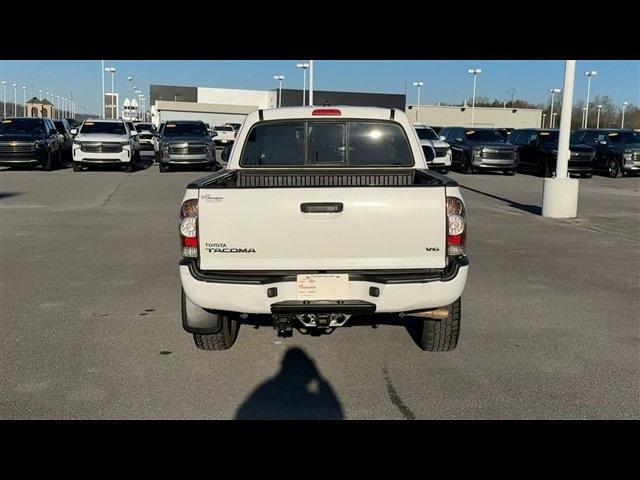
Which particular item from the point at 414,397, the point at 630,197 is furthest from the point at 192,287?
the point at 630,197

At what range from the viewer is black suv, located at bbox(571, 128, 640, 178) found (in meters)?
25.6

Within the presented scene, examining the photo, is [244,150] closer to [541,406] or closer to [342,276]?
[342,276]

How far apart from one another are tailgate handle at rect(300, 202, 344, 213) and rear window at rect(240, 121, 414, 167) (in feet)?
6.25

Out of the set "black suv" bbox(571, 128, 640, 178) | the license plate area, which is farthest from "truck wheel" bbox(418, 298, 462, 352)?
"black suv" bbox(571, 128, 640, 178)

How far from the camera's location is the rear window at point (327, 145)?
6203mm

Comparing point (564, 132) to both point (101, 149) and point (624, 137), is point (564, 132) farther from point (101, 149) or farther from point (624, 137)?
point (101, 149)

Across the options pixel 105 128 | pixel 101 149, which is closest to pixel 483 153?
pixel 101 149

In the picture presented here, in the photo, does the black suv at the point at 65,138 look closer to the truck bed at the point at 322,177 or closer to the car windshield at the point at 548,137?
the car windshield at the point at 548,137

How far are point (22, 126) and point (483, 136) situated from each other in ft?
59.0

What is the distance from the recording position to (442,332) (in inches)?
205

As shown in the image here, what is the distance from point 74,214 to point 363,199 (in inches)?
408

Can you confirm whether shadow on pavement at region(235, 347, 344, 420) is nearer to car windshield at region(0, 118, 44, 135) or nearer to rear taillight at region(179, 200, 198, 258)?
rear taillight at region(179, 200, 198, 258)
